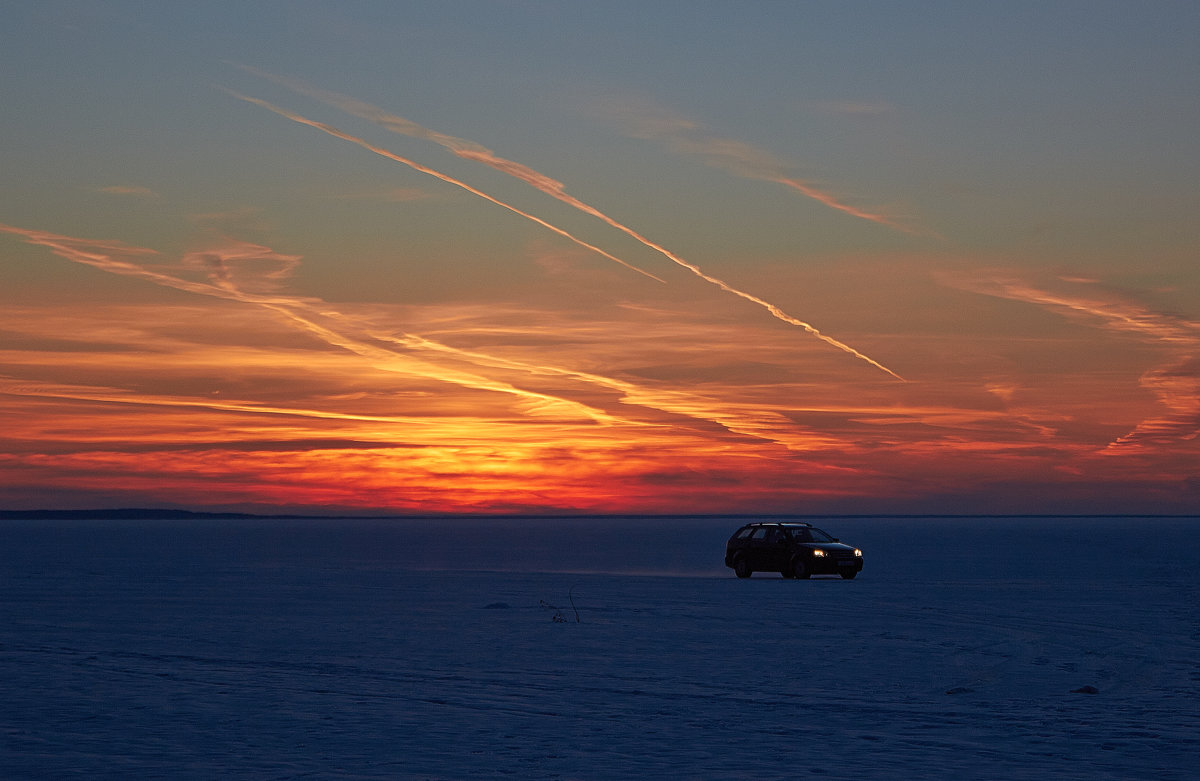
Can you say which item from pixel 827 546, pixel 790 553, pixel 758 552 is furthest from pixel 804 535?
pixel 758 552

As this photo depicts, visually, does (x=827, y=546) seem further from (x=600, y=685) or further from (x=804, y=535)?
(x=600, y=685)

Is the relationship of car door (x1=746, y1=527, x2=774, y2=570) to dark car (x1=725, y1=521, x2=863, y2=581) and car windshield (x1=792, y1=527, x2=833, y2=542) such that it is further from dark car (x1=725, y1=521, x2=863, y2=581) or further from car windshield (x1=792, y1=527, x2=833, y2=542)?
car windshield (x1=792, y1=527, x2=833, y2=542)

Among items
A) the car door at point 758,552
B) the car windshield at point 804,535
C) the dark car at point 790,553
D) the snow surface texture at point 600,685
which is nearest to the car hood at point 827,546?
the dark car at point 790,553

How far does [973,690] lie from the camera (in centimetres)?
1370

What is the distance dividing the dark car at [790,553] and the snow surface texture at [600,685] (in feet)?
17.7

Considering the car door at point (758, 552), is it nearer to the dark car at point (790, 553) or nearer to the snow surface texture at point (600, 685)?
the dark car at point (790, 553)

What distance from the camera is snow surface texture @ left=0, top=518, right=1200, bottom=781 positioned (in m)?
9.84

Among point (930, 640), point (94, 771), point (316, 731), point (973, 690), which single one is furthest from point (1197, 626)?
point (94, 771)

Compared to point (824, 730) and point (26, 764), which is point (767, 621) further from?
point (26, 764)

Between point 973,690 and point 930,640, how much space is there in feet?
16.3

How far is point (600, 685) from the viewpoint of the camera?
1410 cm

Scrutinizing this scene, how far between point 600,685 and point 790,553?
2137 centimetres

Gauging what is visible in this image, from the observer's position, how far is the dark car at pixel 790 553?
34.4 m

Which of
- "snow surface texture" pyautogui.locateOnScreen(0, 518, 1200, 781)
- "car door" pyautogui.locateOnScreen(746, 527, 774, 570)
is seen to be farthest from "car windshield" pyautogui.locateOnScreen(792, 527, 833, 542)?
"snow surface texture" pyautogui.locateOnScreen(0, 518, 1200, 781)
